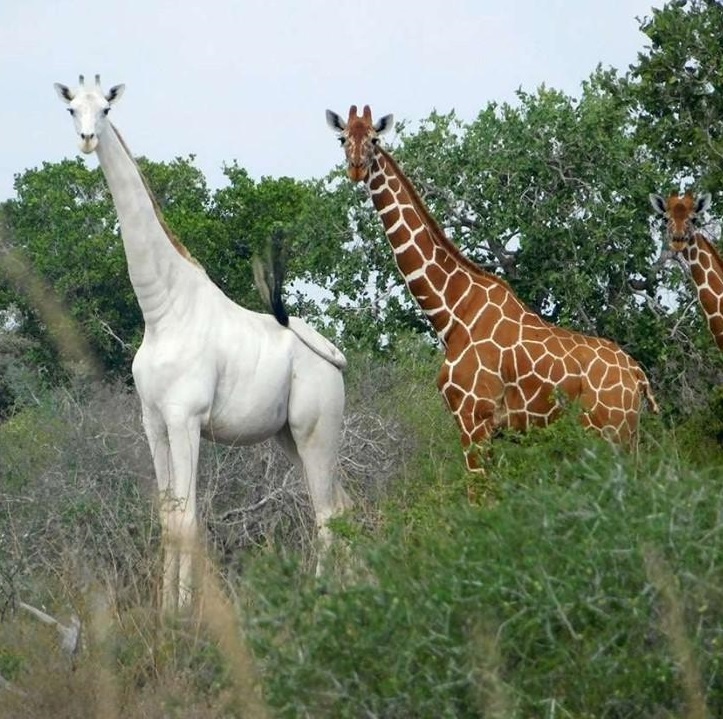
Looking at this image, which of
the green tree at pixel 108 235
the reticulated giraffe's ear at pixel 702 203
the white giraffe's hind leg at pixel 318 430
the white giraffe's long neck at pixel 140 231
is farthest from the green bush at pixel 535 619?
the green tree at pixel 108 235

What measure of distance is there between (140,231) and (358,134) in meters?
1.27

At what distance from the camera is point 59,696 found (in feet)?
26.7

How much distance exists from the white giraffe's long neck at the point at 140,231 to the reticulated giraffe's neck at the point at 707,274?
2.95 meters

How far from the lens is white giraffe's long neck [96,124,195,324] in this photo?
34.3 ft

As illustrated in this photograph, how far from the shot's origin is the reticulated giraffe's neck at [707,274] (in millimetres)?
11359

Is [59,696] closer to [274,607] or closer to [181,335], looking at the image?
[274,607]

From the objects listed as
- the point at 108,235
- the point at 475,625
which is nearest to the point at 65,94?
the point at 475,625

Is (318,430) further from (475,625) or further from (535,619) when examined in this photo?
(535,619)

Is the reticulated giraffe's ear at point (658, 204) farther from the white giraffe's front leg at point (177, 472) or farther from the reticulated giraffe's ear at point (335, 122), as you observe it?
the white giraffe's front leg at point (177, 472)

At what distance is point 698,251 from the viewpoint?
11.4 metres

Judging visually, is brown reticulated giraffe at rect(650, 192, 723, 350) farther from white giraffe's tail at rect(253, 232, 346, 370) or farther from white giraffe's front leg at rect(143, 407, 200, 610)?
white giraffe's front leg at rect(143, 407, 200, 610)

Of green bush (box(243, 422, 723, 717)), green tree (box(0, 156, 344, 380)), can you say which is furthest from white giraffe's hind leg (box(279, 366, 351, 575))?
green tree (box(0, 156, 344, 380))

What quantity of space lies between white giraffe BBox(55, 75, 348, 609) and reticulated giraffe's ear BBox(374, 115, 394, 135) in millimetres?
1143

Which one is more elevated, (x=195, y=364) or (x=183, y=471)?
(x=195, y=364)
